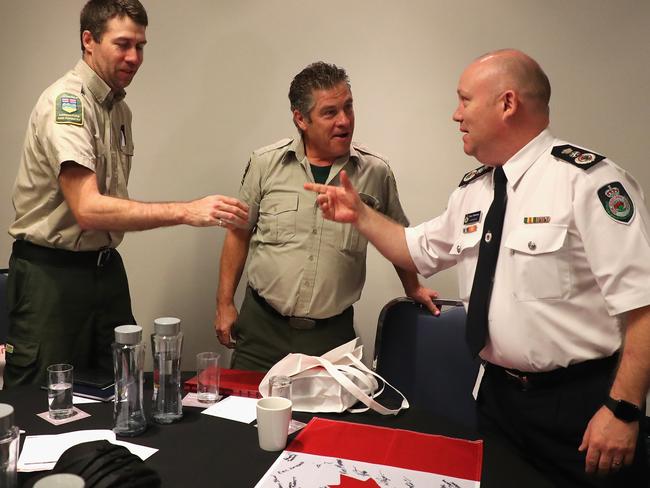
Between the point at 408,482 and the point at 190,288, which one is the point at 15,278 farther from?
the point at 408,482

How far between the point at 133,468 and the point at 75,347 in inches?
48.9

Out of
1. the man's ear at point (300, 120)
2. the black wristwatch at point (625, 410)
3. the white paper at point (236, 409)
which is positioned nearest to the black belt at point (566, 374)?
the black wristwatch at point (625, 410)

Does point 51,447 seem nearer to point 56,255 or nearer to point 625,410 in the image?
point 56,255

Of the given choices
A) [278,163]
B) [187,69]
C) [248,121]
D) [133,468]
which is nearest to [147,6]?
[187,69]

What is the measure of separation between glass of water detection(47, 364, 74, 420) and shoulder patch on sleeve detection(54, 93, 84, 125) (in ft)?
3.20

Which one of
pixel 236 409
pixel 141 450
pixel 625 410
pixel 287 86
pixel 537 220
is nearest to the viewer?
pixel 141 450

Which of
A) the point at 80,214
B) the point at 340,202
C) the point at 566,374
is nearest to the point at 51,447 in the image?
the point at 80,214

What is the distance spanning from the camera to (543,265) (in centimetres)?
159

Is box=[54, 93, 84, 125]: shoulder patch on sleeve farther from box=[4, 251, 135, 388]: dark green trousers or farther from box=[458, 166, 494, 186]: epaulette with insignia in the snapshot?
box=[458, 166, 494, 186]: epaulette with insignia

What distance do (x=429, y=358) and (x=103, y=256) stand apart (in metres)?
1.34

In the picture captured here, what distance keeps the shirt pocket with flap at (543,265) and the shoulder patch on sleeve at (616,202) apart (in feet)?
0.40

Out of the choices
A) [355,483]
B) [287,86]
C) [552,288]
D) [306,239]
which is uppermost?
[287,86]

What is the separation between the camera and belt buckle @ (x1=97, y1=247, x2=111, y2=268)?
2164 mm

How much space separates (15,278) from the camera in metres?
2.07
